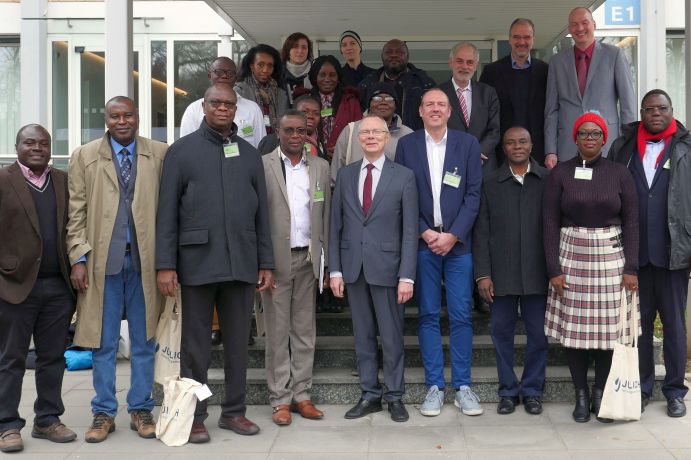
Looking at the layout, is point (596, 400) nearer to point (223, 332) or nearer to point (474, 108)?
point (474, 108)

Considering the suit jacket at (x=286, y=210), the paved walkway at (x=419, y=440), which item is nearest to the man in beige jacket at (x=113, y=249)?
the paved walkway at (x=419, y=440)

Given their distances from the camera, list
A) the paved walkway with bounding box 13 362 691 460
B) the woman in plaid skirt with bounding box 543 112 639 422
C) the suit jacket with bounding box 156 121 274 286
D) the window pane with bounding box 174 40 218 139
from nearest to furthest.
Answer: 1. the paved walkway with bounding box 13 362 691 460
2. the suit jacket with bounding box 156 121 274 286
3. the woman in plaid skirt with bounding box 543 112 639 422
4. the window pane with bounding box 174 40 218 139

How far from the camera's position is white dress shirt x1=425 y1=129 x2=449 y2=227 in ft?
18.9

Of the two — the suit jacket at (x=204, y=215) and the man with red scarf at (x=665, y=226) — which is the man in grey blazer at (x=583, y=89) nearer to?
the man with red scarf at (x=665, y=226)

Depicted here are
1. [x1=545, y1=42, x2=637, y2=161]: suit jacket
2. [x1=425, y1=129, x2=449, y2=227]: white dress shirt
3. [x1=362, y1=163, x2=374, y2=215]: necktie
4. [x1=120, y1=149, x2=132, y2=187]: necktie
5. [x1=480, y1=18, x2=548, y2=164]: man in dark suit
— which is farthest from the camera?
[x1=480, y1=18, x2=548, y2=164]: man in dark suit

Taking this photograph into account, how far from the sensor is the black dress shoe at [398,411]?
5617mm

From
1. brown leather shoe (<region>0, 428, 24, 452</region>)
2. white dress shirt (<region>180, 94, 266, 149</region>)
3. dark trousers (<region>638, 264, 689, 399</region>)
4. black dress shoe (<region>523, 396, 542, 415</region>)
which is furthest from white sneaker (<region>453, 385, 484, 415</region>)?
brown leather shoe (<region>0, 428, 24, 452</region>)

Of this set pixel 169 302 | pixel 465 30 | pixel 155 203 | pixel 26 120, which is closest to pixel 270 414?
pixel 169 302

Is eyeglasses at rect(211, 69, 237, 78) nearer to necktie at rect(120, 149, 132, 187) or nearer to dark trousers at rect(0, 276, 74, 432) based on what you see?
necktie at rect(120, 149, 132, 187)

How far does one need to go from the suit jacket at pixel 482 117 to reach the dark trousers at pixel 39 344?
3.20 meters

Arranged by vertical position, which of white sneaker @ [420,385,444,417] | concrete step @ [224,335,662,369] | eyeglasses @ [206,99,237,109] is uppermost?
eyeglasses @ [206,99,237,109]

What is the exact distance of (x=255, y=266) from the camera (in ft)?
17.6

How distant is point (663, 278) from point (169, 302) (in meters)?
3.33

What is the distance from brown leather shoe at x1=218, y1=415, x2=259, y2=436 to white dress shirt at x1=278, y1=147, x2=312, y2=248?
1211 millimetres
